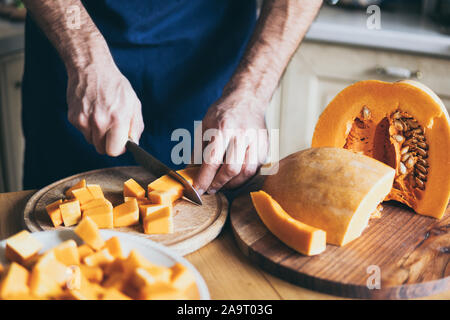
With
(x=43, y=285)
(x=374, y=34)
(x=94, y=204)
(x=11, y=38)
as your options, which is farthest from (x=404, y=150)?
(x=11, y=38)

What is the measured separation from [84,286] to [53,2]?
0.83 meters

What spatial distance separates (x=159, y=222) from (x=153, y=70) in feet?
2.04

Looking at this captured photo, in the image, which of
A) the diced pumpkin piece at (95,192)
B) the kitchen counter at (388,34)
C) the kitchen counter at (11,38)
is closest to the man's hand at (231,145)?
the diced pumpkin piece at (95,192)

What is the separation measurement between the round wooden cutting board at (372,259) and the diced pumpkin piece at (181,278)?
0.20 metres

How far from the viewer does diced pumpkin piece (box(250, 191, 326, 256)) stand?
0.86m

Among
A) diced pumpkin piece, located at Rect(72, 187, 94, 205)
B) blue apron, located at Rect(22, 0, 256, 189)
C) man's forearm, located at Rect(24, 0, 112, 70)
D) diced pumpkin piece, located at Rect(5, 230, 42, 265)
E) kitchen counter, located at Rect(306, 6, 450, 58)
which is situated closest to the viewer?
diced pumpkin piece, located at Rect(5, 230, 42, 265)

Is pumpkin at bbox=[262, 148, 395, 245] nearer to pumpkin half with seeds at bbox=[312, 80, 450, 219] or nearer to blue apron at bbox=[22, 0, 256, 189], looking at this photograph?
pumpkin half with seeds at bbox=[312, 80, 450, 219]

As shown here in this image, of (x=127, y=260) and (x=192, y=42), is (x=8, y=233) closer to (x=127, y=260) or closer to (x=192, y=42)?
(x=127, y=260)

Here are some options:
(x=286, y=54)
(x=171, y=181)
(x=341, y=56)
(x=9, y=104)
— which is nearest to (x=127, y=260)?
(x=171, y=181)

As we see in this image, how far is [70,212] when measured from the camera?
971mm

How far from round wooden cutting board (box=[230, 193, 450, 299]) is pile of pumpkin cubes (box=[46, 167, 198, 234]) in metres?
0.14

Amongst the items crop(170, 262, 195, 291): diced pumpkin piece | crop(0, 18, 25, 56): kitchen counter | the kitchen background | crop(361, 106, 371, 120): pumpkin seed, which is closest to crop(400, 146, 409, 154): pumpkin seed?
crop(361, 106, 371, 120): pumpkin seed

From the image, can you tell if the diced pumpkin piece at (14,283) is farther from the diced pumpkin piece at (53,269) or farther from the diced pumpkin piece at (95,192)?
the diced pumpkin piece at (95,192)

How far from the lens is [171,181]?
109 cm
